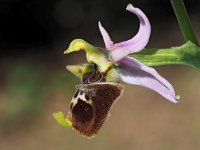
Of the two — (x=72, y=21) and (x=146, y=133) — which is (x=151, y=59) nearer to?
(x=146, y=133)

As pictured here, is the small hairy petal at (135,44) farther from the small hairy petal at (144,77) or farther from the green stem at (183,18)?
the green stem at (183,18)

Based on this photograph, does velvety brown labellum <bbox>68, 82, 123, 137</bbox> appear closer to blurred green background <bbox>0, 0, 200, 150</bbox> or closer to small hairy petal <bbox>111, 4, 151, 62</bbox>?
small hairy petal <bbox>111, 4, 151, 62</bbox>

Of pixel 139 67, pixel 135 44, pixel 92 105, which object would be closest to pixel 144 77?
pixel 139 67

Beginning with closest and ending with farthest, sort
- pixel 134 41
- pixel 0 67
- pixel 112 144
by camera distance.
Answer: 1. pixel 134 41
2. pixel 112 144
3. pixel 0 67

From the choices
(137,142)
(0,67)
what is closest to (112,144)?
(137,142)

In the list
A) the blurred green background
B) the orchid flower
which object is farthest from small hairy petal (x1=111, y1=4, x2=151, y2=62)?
the blurred green background

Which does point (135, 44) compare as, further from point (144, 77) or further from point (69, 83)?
point (69, 83)
